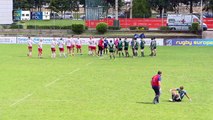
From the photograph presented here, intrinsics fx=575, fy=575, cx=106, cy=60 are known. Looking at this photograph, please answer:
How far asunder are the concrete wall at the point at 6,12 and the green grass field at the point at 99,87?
47733 millimetres

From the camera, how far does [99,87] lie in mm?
32500

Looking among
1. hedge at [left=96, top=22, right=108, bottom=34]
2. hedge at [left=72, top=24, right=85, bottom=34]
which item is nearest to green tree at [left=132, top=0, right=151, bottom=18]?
hedge at [left=96, top=22, right=108, bottom=34]

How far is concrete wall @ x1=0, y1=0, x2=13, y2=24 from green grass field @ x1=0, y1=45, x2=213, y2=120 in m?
47.7

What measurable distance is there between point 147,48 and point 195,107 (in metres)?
39.9

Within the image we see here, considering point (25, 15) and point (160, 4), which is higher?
point (160, 4)

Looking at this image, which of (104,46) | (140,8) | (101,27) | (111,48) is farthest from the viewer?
(140,8)

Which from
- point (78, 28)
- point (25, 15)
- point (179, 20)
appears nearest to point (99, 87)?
point (78, 28)

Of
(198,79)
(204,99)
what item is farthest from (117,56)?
(204,99)

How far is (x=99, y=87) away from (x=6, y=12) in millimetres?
70363

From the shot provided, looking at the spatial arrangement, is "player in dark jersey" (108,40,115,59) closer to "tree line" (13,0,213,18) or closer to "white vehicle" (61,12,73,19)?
"tree line" (13,0,213,18)

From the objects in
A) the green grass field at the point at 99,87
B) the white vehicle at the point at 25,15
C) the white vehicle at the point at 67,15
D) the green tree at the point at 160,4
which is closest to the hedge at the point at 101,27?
the green grass field at the point at 99,87

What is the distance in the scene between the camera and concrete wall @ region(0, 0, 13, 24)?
326 ft

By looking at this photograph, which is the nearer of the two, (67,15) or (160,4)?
(160,4)

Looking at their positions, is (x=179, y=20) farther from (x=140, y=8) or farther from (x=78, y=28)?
(x=78, y=28)
